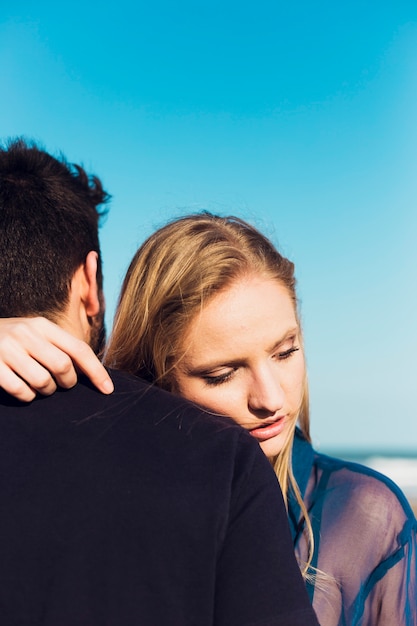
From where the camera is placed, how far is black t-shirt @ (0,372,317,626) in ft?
5.14

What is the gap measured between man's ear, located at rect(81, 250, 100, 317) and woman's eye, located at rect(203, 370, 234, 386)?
2.32 feet

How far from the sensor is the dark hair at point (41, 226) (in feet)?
7.16

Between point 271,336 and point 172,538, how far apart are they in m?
1.32

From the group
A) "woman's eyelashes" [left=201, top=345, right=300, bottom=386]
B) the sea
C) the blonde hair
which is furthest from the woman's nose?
the sea

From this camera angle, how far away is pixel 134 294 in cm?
332

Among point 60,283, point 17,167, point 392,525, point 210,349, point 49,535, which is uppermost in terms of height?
point 17,167

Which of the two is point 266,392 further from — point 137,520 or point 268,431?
point 137,520

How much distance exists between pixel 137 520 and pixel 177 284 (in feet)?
5.32

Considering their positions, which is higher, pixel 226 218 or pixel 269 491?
pixel 226 218

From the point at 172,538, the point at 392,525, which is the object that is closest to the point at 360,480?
the point at 392,525

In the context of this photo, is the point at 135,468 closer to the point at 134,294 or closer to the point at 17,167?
the point at 17,167

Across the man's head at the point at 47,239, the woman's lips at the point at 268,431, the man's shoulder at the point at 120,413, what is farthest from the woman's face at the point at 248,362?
the man's shoulder at the point at 120,413

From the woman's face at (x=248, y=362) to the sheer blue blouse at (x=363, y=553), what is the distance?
35cm

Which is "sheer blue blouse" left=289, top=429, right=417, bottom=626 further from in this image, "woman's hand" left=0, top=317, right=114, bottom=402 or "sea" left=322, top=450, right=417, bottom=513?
"sea" left=322, top=450, right=417, bottom=513
